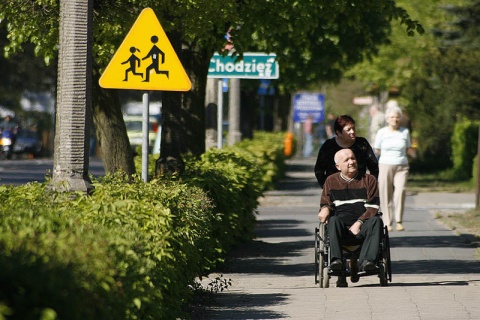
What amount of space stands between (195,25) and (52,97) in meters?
47.3

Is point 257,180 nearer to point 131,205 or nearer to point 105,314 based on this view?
point 131,205

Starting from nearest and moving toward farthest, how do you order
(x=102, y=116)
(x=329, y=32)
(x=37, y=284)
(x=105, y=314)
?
(x=37, y=284) < (x=105, y=314) < (x=102, y=116) < (x=329, y=32)

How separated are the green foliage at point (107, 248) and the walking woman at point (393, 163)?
18.8 feet

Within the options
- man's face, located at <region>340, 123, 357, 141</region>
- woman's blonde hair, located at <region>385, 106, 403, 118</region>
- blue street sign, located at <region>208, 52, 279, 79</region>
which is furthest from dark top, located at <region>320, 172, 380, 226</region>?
blue street sign, located at <region>208, 52, 279, 79</region>

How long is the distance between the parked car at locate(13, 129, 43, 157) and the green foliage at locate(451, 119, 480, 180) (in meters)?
22.7

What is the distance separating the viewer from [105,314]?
5125mm

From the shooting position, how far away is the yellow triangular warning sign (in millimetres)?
9844

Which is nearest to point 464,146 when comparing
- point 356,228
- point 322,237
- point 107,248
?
point 322,237

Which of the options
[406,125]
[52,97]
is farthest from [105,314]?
[52,97]

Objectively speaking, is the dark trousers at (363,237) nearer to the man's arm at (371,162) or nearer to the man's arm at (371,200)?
the man's arm at (371,200)

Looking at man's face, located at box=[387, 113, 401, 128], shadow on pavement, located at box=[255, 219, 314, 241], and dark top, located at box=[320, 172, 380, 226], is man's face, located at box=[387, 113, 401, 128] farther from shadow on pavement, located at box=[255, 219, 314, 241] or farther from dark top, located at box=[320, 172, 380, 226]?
dark top, located at box=[320, 172, 380, 226]

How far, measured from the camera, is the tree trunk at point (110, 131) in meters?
14.0

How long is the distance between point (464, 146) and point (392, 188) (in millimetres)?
15857

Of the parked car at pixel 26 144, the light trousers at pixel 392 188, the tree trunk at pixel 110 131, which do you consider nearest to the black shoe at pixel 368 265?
the tree trunk at pixel 110 131
